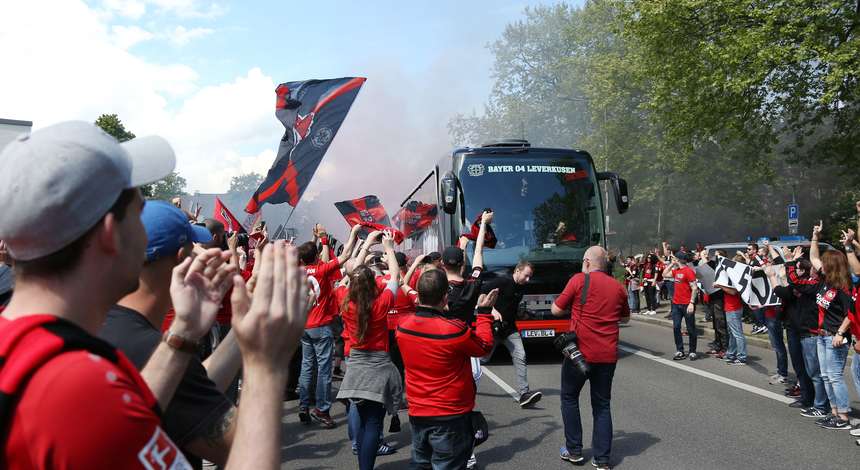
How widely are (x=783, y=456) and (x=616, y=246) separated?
141ft

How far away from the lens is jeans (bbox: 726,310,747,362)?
11570mm

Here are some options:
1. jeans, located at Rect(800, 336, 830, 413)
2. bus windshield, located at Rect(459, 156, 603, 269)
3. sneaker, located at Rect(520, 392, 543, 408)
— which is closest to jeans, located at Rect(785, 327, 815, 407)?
jeans, located at Rect(800, 336, 830, 413)

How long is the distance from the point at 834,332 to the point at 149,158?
24.9 ft

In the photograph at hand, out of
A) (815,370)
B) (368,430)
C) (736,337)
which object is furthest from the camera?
(736,337)

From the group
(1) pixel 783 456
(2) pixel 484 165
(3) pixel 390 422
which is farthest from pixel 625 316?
(2) pixel 484 165

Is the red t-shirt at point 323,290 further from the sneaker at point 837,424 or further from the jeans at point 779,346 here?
the jeans at point 779,346

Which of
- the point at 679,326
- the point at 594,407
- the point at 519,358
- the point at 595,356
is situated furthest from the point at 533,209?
the point at 594,407

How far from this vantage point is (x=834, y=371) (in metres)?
7.30

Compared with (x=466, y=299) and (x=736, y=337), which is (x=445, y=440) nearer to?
(x=466, y=299)

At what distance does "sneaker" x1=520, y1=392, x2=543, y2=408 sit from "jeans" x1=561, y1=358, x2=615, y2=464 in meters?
2.06

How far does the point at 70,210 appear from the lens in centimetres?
113

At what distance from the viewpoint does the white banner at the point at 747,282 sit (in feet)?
33.9

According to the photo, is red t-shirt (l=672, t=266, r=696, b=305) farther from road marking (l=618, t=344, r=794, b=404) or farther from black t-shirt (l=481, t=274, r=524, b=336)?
black t-shirt (l=481, t=274, r=524, b=336)

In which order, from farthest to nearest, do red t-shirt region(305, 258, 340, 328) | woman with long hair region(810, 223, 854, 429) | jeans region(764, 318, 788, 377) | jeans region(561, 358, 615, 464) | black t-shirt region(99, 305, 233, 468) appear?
jeans region(764, 318, 788, 377)
red t-shirt region(305, 258, 340, 328)
woman with long hair region(810, 223, 854, 429)
jeans region(561, 358, 615, 464)
black t-shirt region(99, 305, 233, 468)
